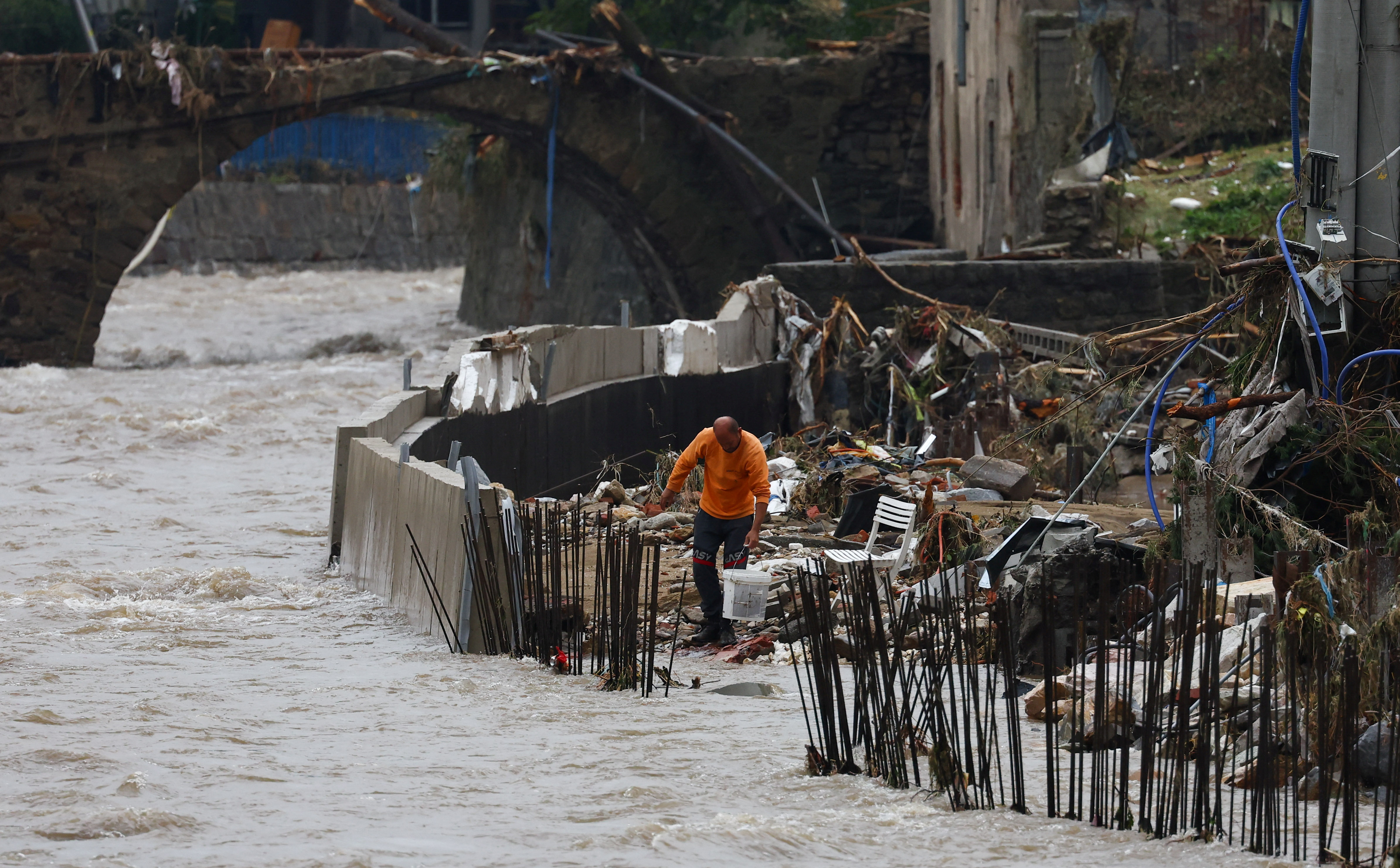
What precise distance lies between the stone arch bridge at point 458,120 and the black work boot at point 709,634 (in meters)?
15.1

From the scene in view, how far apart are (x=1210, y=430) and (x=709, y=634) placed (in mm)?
2815

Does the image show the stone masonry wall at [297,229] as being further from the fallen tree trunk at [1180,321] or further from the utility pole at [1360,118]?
the utility pole at [1360,118]

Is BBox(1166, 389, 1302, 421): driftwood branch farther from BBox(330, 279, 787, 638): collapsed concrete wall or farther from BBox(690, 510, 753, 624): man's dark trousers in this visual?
BBox(330, 279, 787, 638): collapsed concrete wall

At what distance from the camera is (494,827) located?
495cm

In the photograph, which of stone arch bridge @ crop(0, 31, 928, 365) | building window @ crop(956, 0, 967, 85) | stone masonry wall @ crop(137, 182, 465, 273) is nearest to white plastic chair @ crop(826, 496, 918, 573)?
building window @ crop(956, 0, 967, 85)

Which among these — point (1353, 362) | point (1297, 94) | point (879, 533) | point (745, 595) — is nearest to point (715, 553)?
point (745, 595)

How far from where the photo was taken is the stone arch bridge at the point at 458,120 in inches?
829

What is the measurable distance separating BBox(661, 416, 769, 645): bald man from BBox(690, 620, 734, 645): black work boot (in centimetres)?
3

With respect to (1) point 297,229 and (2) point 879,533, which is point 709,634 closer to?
(2) point 879,533

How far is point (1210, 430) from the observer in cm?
844

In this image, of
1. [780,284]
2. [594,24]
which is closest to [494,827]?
[780,284]

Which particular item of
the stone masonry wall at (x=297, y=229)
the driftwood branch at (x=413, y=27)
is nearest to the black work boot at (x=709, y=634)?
the driftwood branch at (x=413, y=27)

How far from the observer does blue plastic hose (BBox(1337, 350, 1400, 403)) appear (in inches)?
300

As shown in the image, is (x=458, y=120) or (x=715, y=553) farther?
(x=458, y=120)
